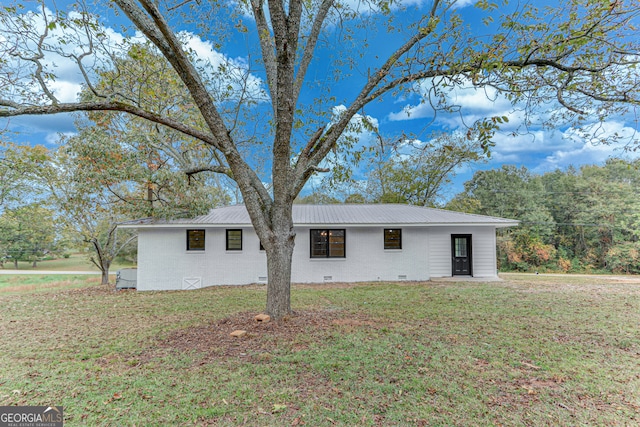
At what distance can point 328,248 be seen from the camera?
39.9 ft

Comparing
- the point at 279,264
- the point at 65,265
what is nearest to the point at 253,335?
the point at 279,264

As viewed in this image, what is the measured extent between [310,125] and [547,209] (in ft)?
96.5

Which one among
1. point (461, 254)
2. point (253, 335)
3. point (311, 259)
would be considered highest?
point (461, 254)

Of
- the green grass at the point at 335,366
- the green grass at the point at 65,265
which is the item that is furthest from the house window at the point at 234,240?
the green grass at the point at 65,265

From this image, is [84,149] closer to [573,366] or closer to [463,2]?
[463,2]

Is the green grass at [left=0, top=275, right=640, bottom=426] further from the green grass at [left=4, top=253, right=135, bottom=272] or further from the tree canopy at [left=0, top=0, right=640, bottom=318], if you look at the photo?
the green grass at [left=4, top=253, right=135, bottom=272]

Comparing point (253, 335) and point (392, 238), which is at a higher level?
point (392, 238)

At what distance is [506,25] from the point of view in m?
4.34

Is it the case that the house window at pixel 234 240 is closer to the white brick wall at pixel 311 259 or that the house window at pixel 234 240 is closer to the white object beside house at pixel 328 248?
the white object beside house at pixel 328 248

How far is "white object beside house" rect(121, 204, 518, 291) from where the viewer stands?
444 inches

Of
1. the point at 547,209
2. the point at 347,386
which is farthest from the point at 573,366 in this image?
the point at 547,209

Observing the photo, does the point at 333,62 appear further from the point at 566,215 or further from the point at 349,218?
the point at 566,215

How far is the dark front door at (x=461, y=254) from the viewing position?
1285 cm

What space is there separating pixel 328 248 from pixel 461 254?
615cm
